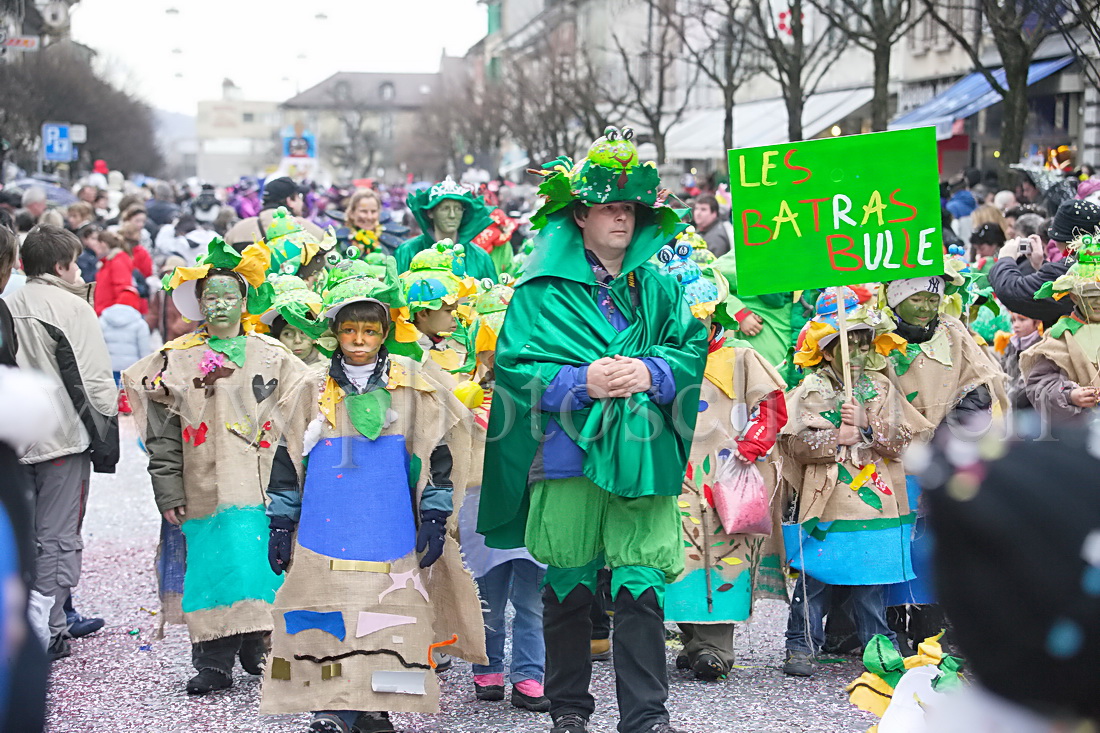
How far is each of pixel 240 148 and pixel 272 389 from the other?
143 m

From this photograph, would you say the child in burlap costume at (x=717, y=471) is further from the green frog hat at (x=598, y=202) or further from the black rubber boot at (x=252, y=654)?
the black rubber boot at (x=252, y=654)

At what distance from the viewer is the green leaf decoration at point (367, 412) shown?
184 inches

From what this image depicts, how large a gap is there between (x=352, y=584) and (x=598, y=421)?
3.34ft

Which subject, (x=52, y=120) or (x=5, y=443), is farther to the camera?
(x=52, y=120)

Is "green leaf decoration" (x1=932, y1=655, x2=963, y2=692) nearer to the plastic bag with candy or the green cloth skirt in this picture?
the green cloth skirt

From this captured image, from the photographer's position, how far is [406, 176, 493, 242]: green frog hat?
8.82 metres

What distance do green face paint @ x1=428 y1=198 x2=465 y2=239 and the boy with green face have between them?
3.72 metres

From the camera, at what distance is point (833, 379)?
224 inches

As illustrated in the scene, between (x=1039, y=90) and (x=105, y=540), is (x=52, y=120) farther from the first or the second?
(x=105, y=540)

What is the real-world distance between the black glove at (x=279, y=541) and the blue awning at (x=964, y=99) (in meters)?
19.1

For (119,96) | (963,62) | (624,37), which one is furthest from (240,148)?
(963,62)

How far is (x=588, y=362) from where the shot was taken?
451 centimetres

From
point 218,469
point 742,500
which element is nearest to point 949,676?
point 742,500

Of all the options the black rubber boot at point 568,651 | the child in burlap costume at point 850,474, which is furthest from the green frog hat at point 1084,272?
the black rubber boot at point 568,651
